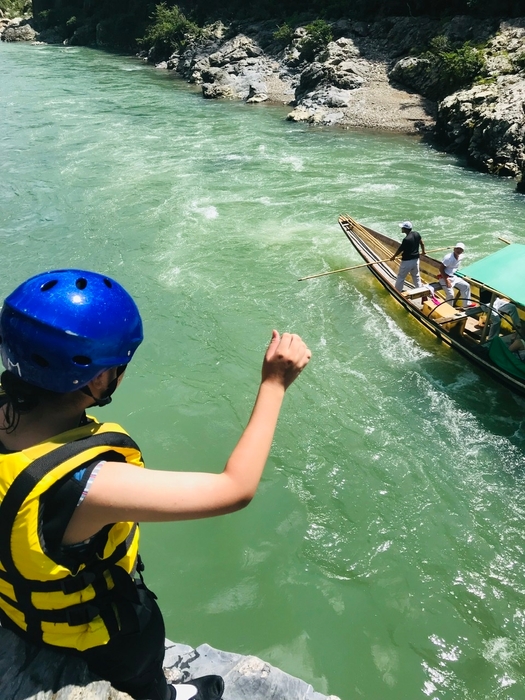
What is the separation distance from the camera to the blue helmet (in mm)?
1703

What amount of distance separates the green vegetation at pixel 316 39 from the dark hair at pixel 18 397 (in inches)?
1286

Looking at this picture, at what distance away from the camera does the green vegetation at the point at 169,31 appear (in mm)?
38875

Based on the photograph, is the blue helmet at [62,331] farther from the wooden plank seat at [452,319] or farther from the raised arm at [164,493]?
the wooden plank seat at [452,319]

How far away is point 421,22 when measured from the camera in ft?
92.3

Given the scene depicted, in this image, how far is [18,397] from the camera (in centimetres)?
170

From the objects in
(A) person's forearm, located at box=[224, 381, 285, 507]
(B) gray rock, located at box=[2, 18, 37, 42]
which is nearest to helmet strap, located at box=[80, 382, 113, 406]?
(A) person's forearm, located at box=[224, 381, 285, 507]

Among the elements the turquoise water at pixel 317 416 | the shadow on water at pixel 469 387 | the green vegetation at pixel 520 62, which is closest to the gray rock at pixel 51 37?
the turquoise water at pixel 317 416

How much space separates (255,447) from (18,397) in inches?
30.8

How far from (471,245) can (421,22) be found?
21113 mm

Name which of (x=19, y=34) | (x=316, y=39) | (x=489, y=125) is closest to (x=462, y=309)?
(x=489, y=125)

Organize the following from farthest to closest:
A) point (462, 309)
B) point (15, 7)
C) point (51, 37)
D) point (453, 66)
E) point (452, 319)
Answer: point (15, 7) < point (51, 37) < point (453, 66) < point (462, 309) < point (452, 319)

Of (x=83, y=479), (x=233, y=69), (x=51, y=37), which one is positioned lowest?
(x=83, y=479)

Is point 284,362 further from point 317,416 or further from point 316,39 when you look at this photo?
point 316,39

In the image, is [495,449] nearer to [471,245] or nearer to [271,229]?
[471,245]
